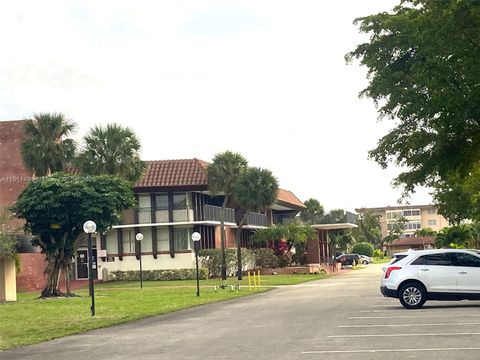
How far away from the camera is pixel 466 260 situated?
894 inches

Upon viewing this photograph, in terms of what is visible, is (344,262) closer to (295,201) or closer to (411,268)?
(295,201)

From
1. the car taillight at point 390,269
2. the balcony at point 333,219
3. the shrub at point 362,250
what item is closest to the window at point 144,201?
the balcony at point 333,219

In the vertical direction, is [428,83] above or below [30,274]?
above

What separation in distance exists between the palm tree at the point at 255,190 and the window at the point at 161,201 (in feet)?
17.1

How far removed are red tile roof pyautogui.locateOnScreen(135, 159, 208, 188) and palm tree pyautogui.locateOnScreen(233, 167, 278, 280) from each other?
273 cm

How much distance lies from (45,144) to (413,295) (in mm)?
28929

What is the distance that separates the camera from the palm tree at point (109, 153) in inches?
1951

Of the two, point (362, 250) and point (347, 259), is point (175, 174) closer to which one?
point (347, 259)

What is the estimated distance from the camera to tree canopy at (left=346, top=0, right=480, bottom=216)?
76.8 feet

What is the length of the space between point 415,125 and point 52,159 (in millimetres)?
20622

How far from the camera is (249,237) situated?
74875 millimetres

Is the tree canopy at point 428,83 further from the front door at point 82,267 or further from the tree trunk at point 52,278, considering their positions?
the front door at point 82,267

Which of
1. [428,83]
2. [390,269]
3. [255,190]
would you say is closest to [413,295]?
[390,269]

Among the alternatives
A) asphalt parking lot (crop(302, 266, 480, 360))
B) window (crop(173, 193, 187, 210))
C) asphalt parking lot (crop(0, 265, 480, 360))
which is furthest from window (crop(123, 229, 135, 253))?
asphalt parking lot (crop(302, 266, 480, 360))
